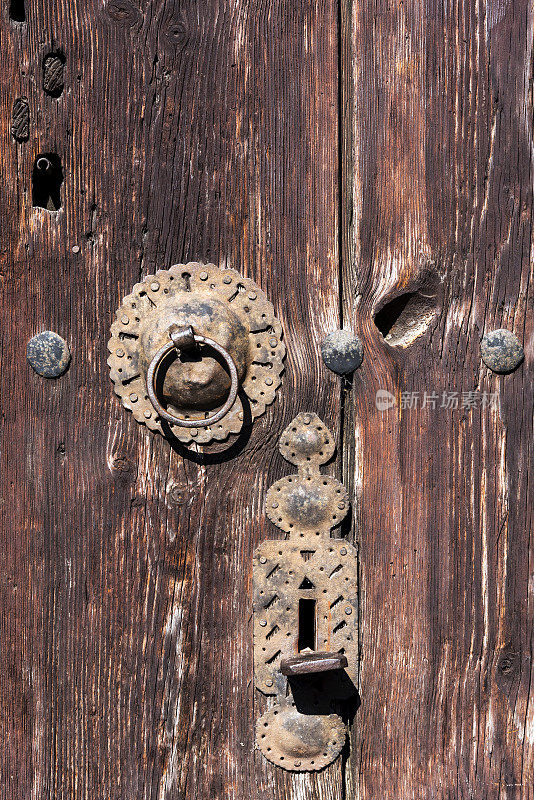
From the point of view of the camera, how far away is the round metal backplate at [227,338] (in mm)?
869

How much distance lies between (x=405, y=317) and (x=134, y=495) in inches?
17.4

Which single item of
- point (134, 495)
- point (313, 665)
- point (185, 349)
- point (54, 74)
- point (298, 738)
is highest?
point (54, 74)

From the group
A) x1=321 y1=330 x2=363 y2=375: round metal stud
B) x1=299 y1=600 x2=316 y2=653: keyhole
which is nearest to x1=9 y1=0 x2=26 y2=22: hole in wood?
x1=321 y1=330 x2=363 y2=375: round metal stud

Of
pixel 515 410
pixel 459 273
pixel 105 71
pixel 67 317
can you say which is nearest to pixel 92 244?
pixel 67 317

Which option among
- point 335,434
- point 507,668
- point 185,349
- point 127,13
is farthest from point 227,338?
point 507,668

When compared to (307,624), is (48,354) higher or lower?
higher

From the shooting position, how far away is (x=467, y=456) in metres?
0.90

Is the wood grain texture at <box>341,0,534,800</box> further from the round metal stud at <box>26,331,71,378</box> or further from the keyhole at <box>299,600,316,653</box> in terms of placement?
the round metal stud at <box>26,331,71,378</box>

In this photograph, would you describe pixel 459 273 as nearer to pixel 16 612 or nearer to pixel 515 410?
pixel 515 410

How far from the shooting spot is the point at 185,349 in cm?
82

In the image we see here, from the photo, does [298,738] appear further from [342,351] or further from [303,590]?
[342,351]

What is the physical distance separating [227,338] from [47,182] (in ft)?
1.07

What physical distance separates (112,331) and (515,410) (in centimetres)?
55

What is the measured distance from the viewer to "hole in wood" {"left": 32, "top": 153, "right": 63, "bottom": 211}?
2.88 ft
